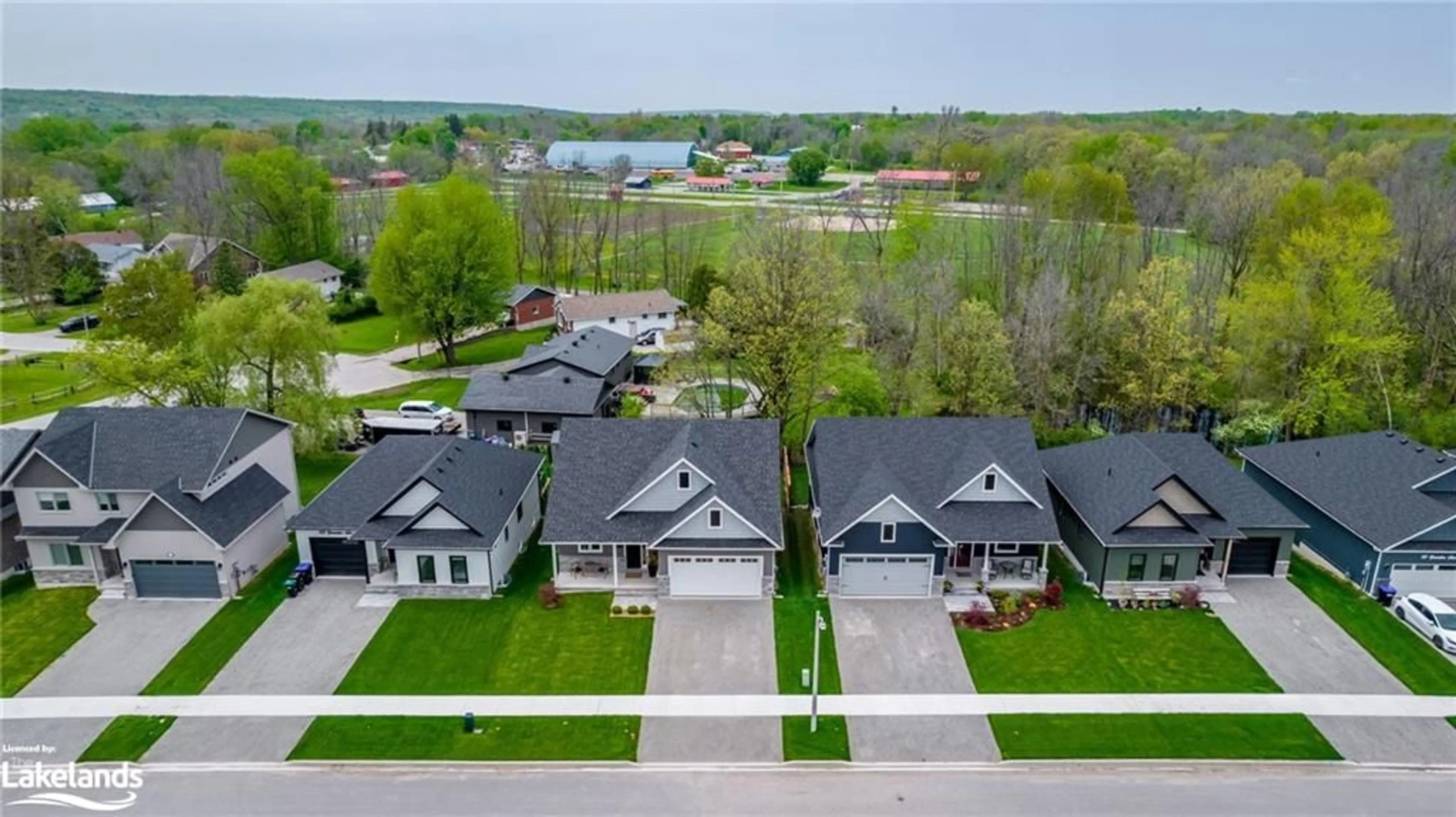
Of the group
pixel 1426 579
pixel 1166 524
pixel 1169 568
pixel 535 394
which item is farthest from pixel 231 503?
pixel 1426 579

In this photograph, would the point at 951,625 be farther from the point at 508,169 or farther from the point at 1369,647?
the point at 508,169

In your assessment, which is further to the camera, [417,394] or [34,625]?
[417,394]

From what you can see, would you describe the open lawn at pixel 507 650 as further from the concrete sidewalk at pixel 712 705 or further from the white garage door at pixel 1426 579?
the white garage door at pixel 1426 579

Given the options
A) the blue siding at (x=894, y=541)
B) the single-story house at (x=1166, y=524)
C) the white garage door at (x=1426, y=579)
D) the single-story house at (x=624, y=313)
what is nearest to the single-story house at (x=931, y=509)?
the blue siding at (x=894, y=541)

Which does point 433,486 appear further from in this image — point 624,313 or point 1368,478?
point 624,313

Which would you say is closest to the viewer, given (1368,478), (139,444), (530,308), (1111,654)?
(1111,654)

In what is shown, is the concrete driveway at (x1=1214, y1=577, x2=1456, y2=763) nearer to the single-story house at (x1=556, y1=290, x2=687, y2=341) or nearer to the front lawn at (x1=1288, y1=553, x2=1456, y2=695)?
the front lawn at (x1=1288, y1=553, x2=1456, y2=695)
